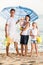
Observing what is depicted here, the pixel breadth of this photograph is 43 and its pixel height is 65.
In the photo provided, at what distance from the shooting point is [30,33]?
2811mm

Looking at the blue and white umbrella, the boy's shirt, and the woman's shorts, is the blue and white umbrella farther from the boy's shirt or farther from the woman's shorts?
the woman's shorts

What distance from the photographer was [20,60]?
2770mm

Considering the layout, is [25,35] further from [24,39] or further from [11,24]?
[11,24]

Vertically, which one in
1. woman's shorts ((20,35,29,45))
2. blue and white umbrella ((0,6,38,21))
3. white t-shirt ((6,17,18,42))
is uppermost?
blue and white umbrella ((0,6,38,21))

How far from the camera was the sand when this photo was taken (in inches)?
108

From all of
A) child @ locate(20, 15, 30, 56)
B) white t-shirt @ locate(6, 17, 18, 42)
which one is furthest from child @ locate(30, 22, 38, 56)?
white t-shirt @ locate(6, 17, 18, 42)

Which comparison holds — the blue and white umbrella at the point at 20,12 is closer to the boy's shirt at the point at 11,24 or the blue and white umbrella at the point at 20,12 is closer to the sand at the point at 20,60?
the boy's shirt at the point at 11,24

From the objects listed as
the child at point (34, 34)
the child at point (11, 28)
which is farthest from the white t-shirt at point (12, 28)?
the child at point (34, 34)

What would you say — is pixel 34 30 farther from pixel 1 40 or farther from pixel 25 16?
pixel 1 40

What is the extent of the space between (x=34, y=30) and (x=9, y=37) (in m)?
0.26

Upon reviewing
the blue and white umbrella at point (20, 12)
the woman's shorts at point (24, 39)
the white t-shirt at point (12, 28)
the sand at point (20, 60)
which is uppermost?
the blue and white umbrella at point (20, 12)

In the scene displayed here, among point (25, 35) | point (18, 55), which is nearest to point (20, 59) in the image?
point (18, 55)

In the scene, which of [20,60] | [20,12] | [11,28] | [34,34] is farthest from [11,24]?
[20,60]

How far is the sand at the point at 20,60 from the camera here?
9.04ft
